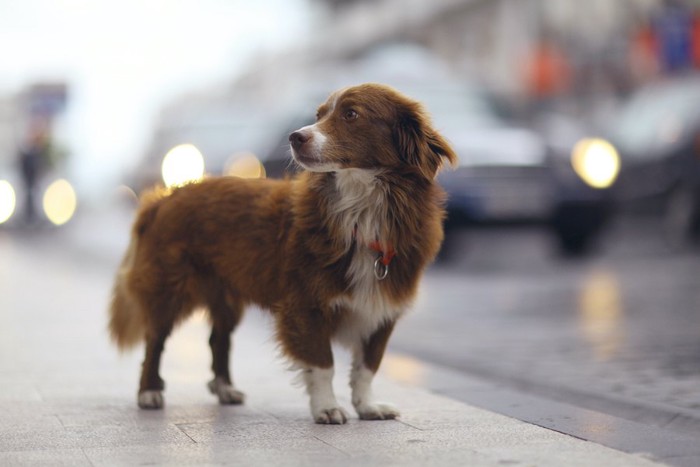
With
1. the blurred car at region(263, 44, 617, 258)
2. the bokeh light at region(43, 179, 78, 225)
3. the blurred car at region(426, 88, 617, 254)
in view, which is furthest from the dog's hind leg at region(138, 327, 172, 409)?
the bokeh light at region(43, 179, 78, 225)

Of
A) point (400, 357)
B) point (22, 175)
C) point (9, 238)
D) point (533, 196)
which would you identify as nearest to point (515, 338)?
point (400, 357)

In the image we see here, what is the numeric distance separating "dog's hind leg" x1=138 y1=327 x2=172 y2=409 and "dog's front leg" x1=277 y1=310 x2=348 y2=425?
2.83ft

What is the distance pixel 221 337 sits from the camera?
6297mm

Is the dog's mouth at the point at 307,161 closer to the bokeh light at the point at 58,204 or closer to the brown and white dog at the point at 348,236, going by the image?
the brown and white dog at the point at 348,236

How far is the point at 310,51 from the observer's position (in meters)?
75.8

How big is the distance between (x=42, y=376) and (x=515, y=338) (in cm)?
324

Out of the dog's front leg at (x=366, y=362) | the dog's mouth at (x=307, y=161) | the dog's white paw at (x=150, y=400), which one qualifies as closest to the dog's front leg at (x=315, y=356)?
the dog's front leg at (x=366, y=362)

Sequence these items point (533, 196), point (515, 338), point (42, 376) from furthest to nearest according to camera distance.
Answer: point (533, 196), point (515, 338), point (42, 376)

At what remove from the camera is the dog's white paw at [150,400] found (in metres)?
5.97

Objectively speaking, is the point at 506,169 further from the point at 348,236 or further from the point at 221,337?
the point at 348,236

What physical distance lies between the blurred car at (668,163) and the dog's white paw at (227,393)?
29.1 feet

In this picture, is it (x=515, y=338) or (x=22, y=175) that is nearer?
(x=515, y=338)

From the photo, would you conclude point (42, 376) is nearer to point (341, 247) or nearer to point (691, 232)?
point (341, 247)

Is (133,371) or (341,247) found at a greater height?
(341,247)
